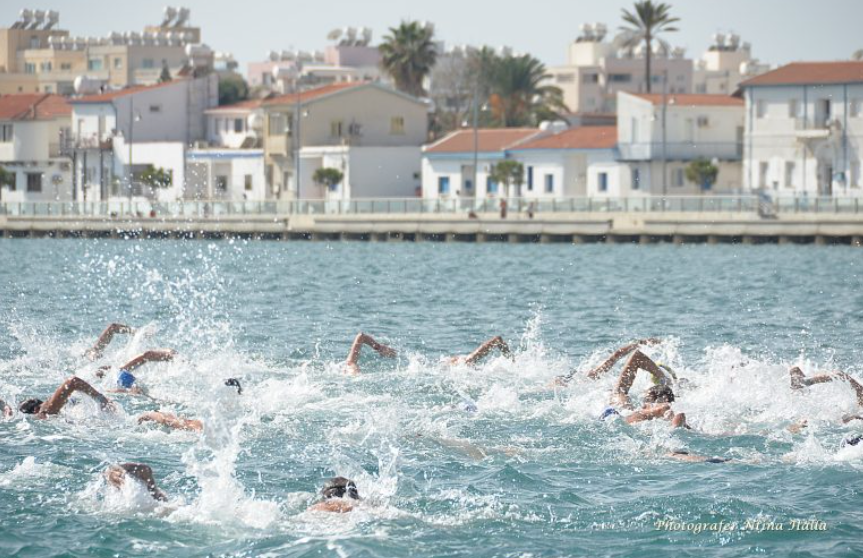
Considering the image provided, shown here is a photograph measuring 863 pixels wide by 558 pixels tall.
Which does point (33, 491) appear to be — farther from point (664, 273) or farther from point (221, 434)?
point (664, 273)

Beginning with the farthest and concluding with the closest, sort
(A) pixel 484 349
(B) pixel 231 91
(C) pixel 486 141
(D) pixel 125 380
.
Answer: (B) pixel 231 91
(C) pixel 486 141
(A) pixel 484 349
(D) pixel 125 380

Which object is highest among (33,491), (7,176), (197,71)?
(197,71)

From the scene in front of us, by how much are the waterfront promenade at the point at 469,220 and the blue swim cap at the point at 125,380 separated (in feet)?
130

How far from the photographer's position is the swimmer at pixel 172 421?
20.1m

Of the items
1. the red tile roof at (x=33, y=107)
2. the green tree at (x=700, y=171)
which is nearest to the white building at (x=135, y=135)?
the red tile roof at (x=33, y=107)

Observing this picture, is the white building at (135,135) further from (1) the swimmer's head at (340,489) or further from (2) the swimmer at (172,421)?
(1) the swimmer's head at (340,489)

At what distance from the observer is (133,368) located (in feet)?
78.8

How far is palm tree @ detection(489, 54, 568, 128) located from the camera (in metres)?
102

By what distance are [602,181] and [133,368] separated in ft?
185

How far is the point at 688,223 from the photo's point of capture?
60188 mm

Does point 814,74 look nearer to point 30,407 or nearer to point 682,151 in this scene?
point 682,151

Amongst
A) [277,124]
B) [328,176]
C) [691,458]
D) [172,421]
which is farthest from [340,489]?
[277,124]

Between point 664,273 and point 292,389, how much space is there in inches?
1095

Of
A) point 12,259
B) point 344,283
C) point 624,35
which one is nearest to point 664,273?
point 344,283
